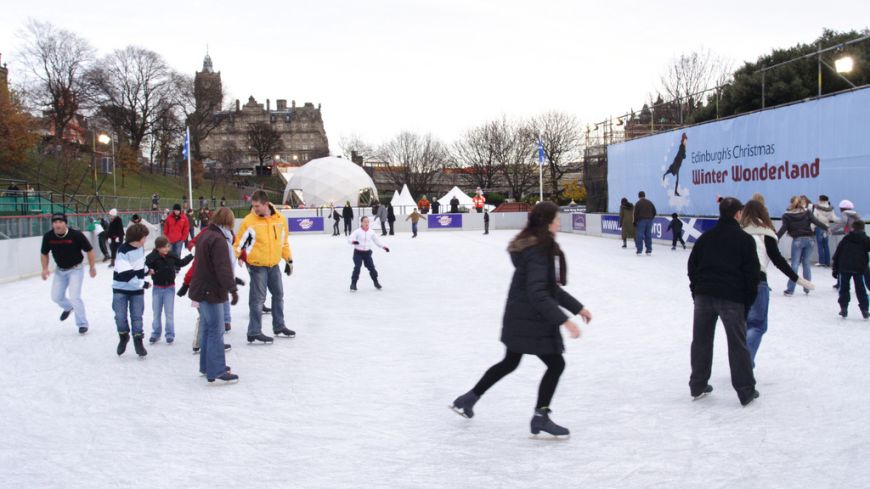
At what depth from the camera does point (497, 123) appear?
68.3 meters

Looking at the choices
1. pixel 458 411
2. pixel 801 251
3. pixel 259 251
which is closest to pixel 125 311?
pixel 259 251

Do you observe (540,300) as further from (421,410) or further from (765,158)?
(765,158)

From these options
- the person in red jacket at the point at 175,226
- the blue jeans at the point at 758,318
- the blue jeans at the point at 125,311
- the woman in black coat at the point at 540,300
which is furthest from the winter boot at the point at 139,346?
the person in red jacket at the point at 175,226

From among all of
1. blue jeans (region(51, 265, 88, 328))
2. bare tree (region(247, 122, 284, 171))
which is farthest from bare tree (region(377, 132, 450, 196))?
blue jeans (region(51, 265, 88, 328))

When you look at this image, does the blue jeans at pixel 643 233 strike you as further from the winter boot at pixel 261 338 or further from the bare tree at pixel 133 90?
the bare tree at pixel 133 90

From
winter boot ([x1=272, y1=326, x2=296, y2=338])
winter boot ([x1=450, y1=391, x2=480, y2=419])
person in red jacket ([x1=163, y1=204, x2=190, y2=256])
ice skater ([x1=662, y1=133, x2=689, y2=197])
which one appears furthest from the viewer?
ice skater ([x1=662, y1=133, x2=689, y2=197])

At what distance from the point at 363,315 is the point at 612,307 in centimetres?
347

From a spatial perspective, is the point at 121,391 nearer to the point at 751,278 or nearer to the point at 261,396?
the point at 261,396

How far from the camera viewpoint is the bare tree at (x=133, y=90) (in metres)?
57.5

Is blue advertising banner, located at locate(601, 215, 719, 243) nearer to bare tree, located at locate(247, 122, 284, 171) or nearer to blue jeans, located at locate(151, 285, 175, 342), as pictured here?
blue jeans, located at locate(151, 285, 175, 342)

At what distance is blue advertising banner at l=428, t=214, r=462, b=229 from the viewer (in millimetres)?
38406

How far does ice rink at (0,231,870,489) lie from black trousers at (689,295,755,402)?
157mm

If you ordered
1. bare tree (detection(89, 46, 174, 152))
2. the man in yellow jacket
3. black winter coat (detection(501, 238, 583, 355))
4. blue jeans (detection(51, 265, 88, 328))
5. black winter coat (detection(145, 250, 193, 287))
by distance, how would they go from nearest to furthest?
black winter coat (detection(501, 238, 583, 355)), the man in yellow jacket, black winter coat (detection(145, 250, 193, 287)), blue jeans (detection(51, 265, 88, 328)), bare tree (detection(89, 46, 174, 152))

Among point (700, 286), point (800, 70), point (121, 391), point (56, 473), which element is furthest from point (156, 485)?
point (800, 70)
